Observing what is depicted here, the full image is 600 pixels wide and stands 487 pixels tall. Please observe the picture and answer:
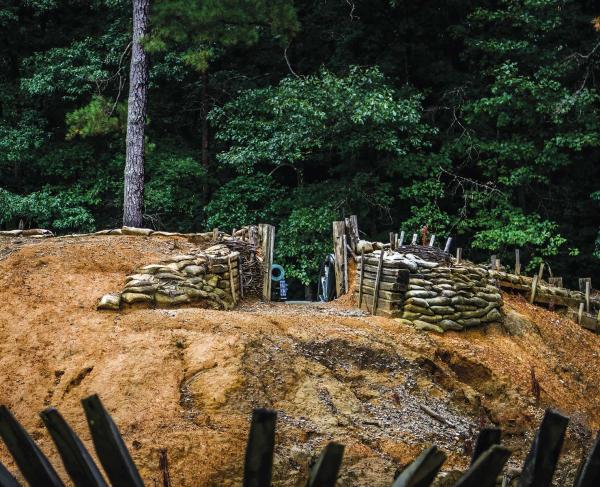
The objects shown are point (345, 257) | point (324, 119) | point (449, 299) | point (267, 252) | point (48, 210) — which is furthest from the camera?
point (48, 210)

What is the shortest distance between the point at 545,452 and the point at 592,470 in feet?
0.41

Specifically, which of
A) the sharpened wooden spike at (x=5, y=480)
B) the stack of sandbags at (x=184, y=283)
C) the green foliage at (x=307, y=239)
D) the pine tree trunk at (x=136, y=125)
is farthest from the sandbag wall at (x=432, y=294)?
the sharpened wooden spike at (x=5, y=480)

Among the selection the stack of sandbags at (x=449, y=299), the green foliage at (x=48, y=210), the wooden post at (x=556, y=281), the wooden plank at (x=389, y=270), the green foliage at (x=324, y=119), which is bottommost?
the green foliage at (x=48, y=210)

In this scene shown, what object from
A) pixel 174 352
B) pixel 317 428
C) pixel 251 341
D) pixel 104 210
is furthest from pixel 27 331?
pixel 104 210

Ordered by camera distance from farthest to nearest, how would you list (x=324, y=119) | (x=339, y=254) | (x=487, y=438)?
(x=324, y=119)
(x=339, y=254)
(x=487, y=438)

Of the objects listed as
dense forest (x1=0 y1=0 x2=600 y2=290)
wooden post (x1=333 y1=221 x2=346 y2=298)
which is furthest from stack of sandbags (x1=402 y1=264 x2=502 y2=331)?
dense forest (x1=0 y1=0 x2=600 y2=290)

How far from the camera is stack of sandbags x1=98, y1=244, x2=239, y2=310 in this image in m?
7.74

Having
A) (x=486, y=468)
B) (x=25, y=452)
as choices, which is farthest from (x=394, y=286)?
(x=25, y=452)

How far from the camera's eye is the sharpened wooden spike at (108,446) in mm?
1769

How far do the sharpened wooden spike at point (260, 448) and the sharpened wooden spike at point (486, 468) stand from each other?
52cm

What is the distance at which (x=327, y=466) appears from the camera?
5.48 feet

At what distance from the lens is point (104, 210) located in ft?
56.3

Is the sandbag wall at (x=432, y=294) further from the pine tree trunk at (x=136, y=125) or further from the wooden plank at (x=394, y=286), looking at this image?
the pine tree trunk at (x=136, y=125)

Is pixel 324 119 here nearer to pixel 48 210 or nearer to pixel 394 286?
pixel 394 286
